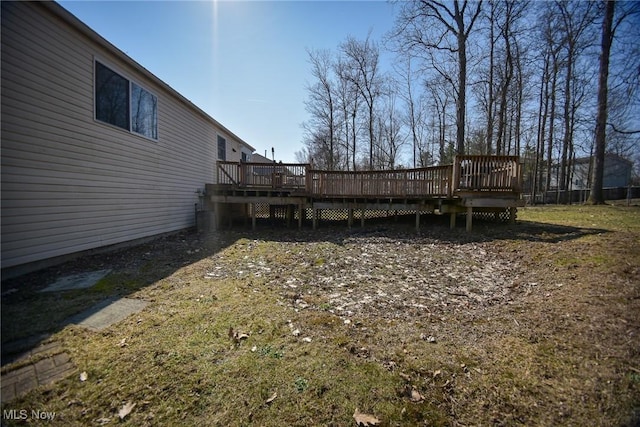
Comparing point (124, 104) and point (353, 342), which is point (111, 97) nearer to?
point (124, 104)

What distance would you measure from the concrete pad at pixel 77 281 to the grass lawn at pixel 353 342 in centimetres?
20

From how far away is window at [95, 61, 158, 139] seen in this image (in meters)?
6.11

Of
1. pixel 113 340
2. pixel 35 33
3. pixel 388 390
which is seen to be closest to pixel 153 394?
pixel 113 340

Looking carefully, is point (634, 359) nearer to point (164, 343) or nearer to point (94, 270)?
point (164, 343)

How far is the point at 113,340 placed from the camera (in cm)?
286

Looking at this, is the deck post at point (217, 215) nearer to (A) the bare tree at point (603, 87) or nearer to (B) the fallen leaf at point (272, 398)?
(B) the fallen leaf at point (272, 398)

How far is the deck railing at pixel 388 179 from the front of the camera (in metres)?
8.24

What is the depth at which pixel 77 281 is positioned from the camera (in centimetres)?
457

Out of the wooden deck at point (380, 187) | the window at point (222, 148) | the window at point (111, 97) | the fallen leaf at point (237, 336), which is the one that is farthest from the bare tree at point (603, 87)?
the window at point (111, 97)

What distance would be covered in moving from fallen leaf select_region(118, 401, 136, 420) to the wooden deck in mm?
8157

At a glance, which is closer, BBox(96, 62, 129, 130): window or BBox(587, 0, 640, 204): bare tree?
BBox(96, 62, 129, 130): window

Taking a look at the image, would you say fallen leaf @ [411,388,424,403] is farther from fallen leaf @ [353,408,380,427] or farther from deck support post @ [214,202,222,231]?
deck support post @ [214,202,222,231]

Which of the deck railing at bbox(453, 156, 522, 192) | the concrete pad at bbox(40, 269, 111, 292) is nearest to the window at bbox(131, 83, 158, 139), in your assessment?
the concrete pad at bbox(40, 269, 111, 292)

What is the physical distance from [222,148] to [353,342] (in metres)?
13.3
